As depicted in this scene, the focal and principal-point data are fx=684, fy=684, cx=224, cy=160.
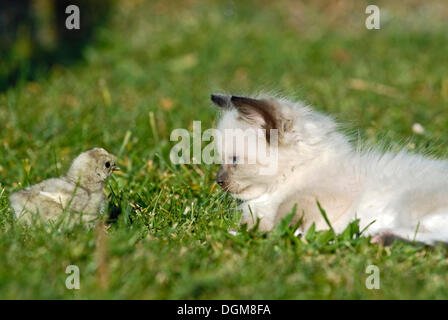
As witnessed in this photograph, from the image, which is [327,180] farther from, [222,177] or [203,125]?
[203,125]

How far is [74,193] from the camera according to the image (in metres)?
3.58

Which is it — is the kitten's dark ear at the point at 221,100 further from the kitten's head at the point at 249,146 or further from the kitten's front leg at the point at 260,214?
the kitten's front leg at the point at 260,214

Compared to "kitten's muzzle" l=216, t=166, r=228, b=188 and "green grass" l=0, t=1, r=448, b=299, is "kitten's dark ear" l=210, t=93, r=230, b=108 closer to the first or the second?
"kitten's muzzle" l=216, t=166, r=228, b=188

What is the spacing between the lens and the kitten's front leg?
368 centimetres

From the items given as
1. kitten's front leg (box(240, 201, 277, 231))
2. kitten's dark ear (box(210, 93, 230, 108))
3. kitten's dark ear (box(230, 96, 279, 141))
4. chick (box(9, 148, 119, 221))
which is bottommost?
kitten's front leg (box(240, 201, 277, 231))

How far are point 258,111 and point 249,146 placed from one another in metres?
0.27

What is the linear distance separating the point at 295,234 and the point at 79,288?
3.93 ft

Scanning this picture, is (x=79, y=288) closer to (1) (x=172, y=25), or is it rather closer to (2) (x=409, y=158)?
(2) (x=409, y=158)

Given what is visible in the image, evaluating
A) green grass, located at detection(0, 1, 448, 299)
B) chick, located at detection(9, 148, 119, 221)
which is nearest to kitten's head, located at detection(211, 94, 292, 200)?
green grass, located at detection(0, 1, 448, 299)

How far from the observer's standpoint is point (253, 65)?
27.6 ft

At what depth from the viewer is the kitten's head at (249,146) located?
3.72m

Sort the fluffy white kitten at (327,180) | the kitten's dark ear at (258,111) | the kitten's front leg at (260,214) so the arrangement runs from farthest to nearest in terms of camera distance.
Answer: the kitten's front leg at (260,214) → the kitten's dark ear at (258,111) → the fluffy white kitten at (327,180)

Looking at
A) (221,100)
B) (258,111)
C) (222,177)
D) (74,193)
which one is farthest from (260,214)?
(74,193)

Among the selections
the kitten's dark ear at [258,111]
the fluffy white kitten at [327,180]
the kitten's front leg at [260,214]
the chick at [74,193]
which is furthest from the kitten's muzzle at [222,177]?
the chick at [74,193]
